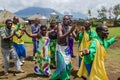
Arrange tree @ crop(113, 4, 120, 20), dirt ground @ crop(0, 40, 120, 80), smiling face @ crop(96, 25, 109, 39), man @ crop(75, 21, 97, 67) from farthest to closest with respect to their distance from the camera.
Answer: tree @ crop(113, 4, 120, 20) < dirt ground @ crop(0, 40, 120, 80) < man @ crop(75, 21, 97, 67) < smiling face @ crop(96, 25, 109, 39)

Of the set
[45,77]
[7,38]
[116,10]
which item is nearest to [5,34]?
[7,38]

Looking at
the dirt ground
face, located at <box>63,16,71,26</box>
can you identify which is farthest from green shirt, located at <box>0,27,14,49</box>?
face, located at <box>63,16,71,26</box>

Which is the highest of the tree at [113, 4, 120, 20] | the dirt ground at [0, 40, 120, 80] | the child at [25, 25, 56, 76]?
the tree at [113, 4, 120, 20]

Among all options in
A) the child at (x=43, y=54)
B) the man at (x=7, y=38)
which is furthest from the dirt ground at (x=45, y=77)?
the man at (x=7, y=38)

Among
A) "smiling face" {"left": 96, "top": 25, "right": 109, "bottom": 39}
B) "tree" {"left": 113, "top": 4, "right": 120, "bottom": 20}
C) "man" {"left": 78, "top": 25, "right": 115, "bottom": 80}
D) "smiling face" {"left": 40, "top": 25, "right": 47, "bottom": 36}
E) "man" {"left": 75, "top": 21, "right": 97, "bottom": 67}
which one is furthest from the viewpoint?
"tree" {"left": 113, "top": 4, "right": 120, "bottom": 20}

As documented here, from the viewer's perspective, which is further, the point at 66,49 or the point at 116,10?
the point at 116,10

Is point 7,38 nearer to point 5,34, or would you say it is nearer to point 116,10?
point 5,34

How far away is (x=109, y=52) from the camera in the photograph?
14.6m

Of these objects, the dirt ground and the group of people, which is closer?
the group of people

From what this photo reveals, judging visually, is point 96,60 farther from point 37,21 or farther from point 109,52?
point 109,52

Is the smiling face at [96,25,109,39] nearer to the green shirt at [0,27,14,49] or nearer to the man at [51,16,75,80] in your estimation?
the man at [51,16,75,80]

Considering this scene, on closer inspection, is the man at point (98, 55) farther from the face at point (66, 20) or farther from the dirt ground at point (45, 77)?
the dirt ground at point (45, 77)

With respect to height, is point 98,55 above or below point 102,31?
below

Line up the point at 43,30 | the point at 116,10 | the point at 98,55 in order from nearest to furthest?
1. the point at 98,55
2. the point at 43,30
3. the point at 116,10
